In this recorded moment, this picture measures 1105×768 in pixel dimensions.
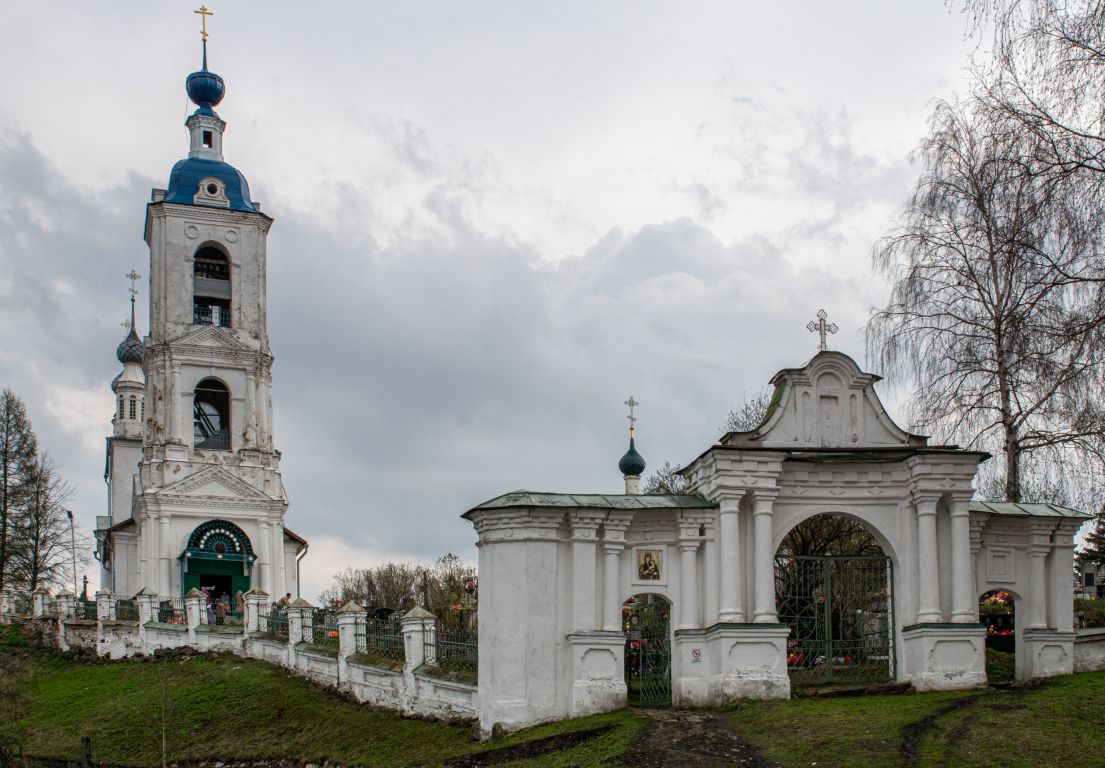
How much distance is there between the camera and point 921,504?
20.9 m

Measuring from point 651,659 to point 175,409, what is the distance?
24281 millimetres

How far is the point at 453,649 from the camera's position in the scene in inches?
874

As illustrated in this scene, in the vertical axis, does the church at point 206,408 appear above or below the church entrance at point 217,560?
above

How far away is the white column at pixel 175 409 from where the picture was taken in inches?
1635

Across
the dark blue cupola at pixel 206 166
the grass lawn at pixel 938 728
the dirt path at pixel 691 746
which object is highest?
the dark blue cupola at pixel 206 166

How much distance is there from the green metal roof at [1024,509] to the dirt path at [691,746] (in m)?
5.89

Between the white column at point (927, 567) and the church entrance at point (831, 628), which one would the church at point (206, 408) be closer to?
the church entrance at point (831, 628)

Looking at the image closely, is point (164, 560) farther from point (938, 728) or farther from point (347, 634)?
point (938, 728)

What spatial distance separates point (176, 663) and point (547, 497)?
553 inches

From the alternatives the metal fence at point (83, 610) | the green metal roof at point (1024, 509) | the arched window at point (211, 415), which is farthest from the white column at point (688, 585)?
the arched window at point (211, 415)

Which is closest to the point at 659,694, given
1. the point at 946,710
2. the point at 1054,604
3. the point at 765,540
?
the point at 765,540

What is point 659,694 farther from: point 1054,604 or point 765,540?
point 1054,604

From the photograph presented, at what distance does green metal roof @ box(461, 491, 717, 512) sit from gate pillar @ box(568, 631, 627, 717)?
1.89 metres

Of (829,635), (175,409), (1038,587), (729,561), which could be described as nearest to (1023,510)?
(1038,587)
